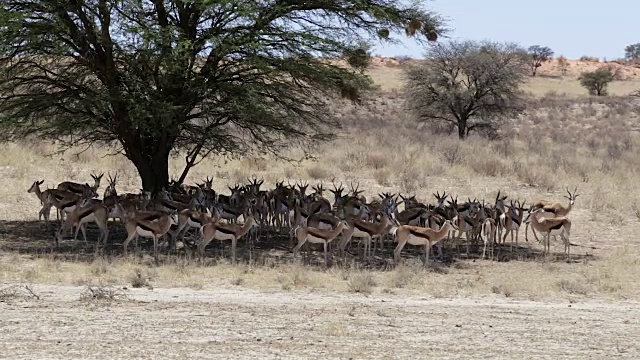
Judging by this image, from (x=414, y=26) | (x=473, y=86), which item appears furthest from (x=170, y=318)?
(x=473, y=86)

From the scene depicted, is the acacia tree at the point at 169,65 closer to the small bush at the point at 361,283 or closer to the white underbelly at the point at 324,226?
the white underbelly at the point at 324,226

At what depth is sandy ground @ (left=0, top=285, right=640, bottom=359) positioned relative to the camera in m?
8.84

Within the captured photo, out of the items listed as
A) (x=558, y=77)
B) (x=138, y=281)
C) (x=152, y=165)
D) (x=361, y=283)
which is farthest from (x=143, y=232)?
(x=558, y=77)

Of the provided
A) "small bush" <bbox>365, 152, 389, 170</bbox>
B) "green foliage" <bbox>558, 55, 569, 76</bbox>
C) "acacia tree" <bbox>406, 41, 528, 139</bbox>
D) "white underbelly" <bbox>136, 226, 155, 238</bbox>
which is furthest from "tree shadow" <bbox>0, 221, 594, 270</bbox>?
"green foliage" <bbox>558, 55, 569, 76</bbox>

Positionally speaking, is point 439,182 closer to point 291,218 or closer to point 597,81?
point 291,218

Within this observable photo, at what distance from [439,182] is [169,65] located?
14.8 metres

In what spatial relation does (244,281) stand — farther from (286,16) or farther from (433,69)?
(433,69)

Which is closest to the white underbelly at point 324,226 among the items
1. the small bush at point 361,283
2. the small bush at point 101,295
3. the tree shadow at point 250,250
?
the tree shadow at point 250,250

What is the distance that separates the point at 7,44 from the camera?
17.0m

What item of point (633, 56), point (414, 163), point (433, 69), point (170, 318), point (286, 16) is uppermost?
point (633, 56)

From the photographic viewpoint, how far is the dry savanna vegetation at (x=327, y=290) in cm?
929

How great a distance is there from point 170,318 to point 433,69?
3824cm

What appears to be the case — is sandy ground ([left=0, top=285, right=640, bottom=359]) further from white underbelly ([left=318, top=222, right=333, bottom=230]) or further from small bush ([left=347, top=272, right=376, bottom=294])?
white underbelly ([left=318, top=222, right=333, bottom=230])

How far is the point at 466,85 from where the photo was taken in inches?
1831
